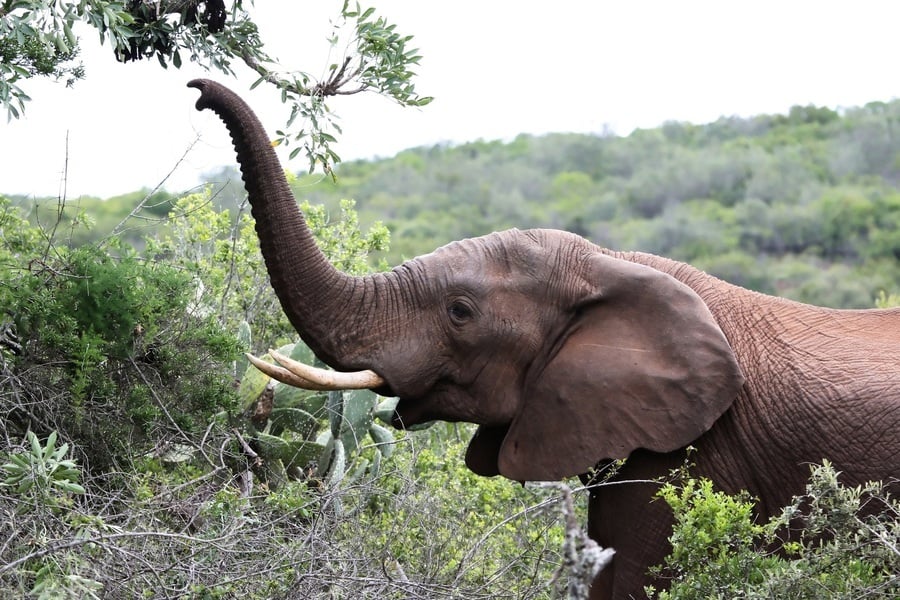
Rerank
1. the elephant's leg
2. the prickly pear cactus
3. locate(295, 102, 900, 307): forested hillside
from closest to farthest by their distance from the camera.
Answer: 1. the elephant's leg
2. the prickly pear cactus
3. locate(295, 102, 900, 307): forested hillside

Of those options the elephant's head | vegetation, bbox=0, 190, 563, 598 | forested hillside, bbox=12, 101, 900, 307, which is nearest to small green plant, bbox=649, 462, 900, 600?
vegetation, bbox=0, 190, 563, 598

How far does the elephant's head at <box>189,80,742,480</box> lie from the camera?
A: 5496 millimetres

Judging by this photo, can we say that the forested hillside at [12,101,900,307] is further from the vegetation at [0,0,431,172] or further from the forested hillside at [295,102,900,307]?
the vegetation at [0,0,431,172]

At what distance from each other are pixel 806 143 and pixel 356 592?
72.6 meters

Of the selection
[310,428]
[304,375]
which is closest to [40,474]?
[304,375]

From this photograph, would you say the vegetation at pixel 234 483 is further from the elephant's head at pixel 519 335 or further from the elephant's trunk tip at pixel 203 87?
the elephant's trunk tip at pixel 203 87

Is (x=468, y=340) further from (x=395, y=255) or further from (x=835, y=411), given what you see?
(x=395, y=255)

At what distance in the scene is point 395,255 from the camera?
131 ft

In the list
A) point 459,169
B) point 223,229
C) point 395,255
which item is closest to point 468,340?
point 223,229

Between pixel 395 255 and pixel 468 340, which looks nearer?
pixel 468 340

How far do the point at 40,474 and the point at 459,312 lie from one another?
190 cm

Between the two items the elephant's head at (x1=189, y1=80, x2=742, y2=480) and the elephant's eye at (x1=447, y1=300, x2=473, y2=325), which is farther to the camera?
the elephant's eye at (x1=447, y1=300, x2=473, y2=325)

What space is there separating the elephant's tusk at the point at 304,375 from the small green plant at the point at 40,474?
3.23ft

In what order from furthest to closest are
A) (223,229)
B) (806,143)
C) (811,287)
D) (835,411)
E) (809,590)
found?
(806,143) < (811,287) < (223,229) < (835,411) < (809,590)
